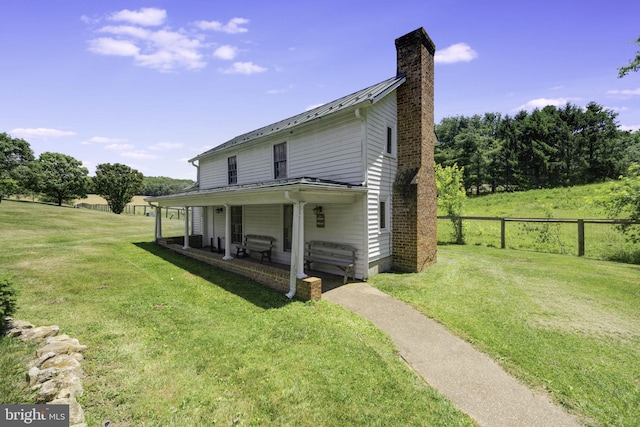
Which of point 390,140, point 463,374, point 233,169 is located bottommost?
point 463,374

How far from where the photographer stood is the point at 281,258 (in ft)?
36.2

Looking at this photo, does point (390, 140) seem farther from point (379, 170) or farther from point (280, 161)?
point (280, 161)

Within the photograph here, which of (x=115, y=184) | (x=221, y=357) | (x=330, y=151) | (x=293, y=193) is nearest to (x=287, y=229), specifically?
(x=330, y=151)

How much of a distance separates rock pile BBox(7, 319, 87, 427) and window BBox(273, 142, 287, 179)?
8.22 m

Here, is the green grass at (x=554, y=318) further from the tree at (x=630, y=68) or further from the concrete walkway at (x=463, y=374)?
the tree at (x=630, y=68)

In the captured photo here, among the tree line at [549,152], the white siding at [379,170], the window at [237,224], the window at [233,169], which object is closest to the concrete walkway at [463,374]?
the white siding at [379,170]

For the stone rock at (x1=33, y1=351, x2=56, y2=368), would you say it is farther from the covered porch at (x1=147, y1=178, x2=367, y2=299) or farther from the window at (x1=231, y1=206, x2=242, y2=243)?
the window at (x1=231, y1=206, x2=242, y2=243)

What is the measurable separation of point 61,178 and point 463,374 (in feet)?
176

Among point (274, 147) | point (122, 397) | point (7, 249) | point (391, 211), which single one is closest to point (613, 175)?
point (391, 211)

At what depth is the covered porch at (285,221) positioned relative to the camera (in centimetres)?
710

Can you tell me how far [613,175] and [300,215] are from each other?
5200cm

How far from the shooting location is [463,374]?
158 inches

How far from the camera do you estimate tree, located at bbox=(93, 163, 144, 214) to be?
40841 mm

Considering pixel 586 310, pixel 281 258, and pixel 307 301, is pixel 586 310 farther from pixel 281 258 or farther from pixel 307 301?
pixel 281 258
